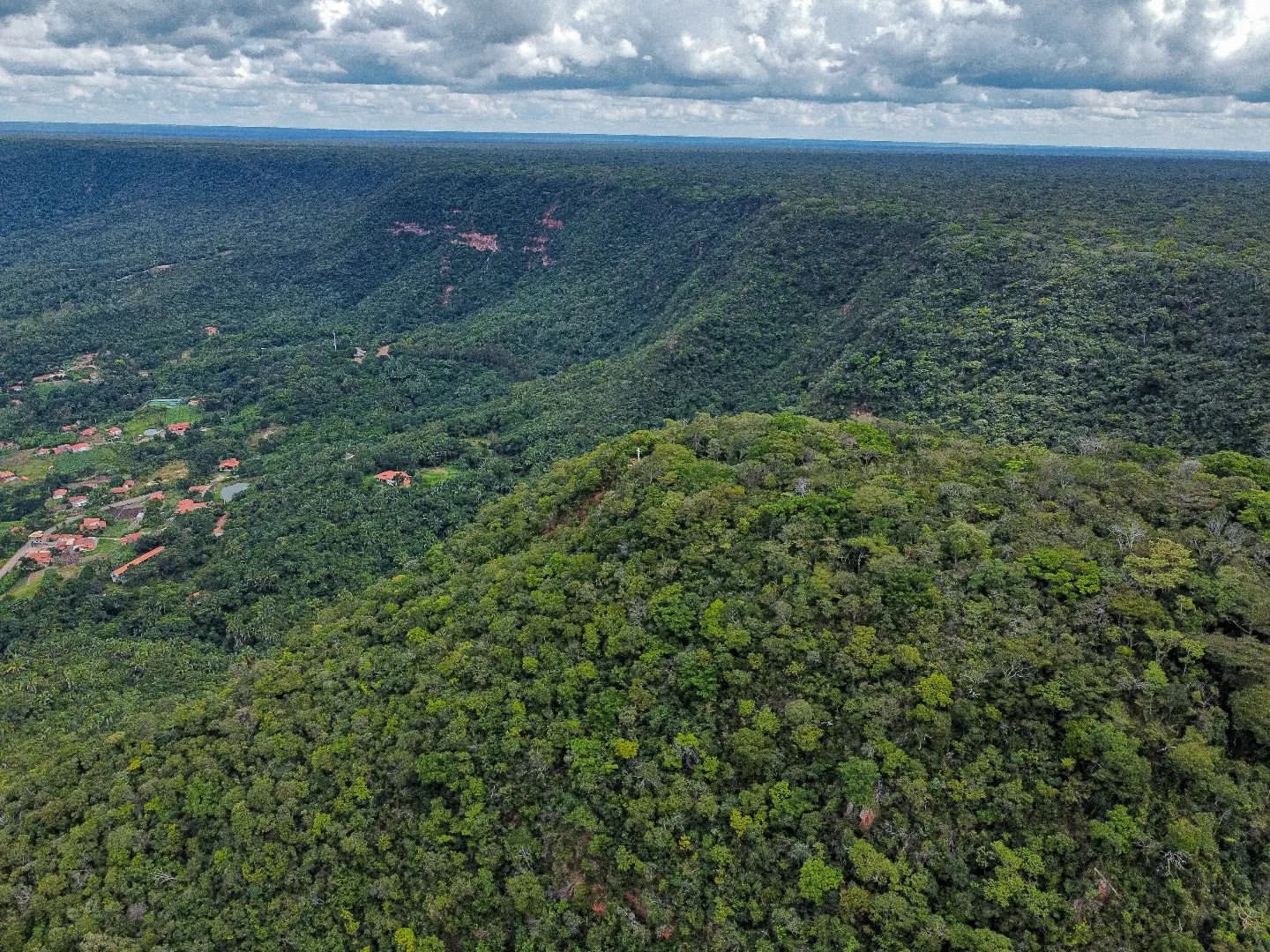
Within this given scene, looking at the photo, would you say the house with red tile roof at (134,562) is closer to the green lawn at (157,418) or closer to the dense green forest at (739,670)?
the dense green forest at (739,670)

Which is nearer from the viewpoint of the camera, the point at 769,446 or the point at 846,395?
the point at 769,446

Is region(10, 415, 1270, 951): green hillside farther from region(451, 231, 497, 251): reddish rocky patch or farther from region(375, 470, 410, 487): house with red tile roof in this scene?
region(451, 231, 497, 251): reddish rocky patch

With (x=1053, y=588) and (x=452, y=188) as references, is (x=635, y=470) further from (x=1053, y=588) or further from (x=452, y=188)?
(x=452, y=188)

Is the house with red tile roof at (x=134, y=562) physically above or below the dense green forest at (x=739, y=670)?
below

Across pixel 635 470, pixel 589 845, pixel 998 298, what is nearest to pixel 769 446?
pixel 635 470

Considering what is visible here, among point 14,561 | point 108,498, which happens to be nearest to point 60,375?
point 108,498

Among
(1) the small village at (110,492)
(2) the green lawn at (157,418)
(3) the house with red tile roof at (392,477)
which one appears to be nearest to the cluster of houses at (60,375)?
(1) the small village at (110,492)
